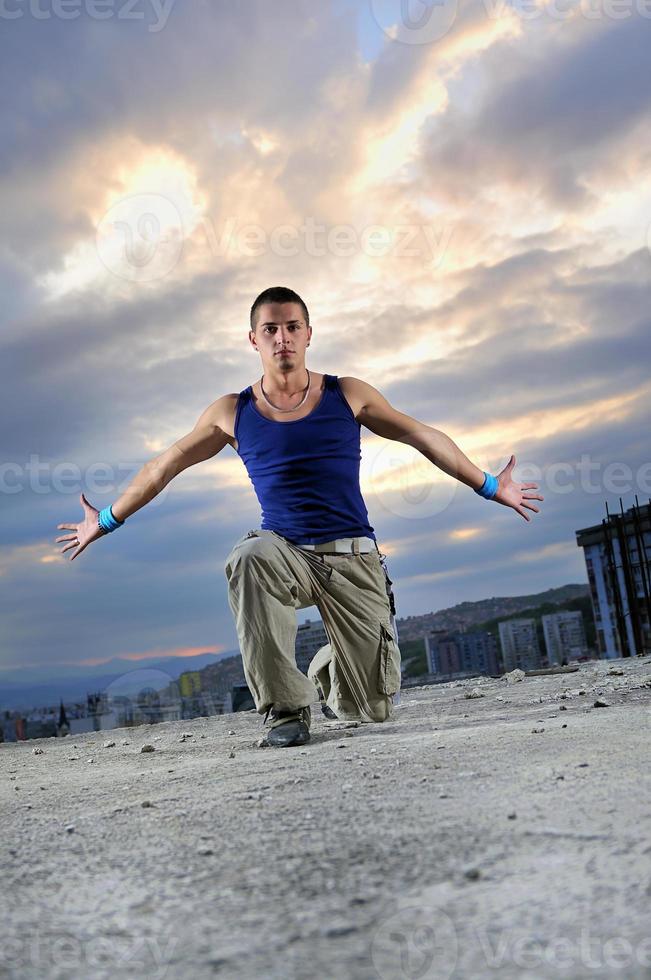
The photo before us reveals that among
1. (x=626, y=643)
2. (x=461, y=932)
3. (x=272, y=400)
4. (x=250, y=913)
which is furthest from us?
(x=626, y=643)

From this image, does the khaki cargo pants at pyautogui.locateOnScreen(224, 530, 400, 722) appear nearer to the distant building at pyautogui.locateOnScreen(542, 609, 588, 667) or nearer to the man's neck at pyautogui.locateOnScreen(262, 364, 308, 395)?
the man's neck at pyautogui.locateOnScreen(262, 364, 308, 395)

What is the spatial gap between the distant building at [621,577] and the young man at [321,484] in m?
15.3

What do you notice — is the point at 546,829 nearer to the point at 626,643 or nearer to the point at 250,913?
the point at 250,913

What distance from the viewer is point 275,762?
3562 millimetres

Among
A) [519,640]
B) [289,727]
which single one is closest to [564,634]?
[519,640]

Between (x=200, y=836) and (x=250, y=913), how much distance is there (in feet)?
2.20

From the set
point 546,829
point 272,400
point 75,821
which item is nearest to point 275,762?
point 75,821

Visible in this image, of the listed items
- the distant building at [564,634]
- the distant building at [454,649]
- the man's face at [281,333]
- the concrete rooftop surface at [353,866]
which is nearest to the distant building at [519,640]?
the distant building at [564,634]

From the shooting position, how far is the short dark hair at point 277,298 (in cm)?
482

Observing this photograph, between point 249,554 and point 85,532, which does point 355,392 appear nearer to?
point 249,554

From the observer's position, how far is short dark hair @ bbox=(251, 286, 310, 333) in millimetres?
4824

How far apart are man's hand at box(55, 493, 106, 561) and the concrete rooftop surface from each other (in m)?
1.89

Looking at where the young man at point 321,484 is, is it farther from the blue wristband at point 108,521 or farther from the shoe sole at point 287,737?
the shoe sole at point 287,737

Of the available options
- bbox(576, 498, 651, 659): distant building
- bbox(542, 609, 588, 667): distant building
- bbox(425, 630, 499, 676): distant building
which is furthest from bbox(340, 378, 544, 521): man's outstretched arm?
bbox(542, 609, 588, 667): distant building
